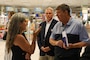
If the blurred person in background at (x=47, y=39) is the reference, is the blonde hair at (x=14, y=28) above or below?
above

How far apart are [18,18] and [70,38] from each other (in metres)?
0.74

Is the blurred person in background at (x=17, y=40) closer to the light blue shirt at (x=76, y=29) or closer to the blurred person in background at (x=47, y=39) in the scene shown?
the light blue shirt at (x=76, y=29)

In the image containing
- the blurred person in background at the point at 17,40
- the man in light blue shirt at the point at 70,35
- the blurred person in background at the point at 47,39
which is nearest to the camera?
the blurred person in background at the point at 17,40

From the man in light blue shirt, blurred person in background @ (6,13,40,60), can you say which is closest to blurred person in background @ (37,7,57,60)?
the man in light blue shirt

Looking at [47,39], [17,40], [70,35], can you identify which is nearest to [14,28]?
[17,40]

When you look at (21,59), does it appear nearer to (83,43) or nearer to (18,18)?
(18,18)

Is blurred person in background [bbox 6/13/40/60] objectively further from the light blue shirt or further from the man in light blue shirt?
the light blue shirt

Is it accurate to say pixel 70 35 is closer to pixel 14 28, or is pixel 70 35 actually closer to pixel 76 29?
pixel 76 29

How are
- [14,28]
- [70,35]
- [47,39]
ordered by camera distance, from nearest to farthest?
1. [14,28]
2. [70,35]
3. [47,39]

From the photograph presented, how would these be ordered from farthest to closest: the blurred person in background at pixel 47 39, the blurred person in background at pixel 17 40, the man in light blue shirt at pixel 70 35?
the blurred person in background at pixel 47 39, the man in light blue shirt at pixel 70 35, the blurred person in background at pixel 17 40

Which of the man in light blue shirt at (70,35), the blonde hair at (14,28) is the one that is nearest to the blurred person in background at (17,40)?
the blonde hair at (14,28)

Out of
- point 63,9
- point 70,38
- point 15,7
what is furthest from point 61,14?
point 15,7

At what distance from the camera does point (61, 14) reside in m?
2.78

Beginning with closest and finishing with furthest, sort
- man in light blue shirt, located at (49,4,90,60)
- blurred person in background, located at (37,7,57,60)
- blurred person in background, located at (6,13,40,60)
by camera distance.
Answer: blurred person in background, located at (6,13,40,60) → man in light blue shirt, located at (49,4,90,60) → blurred person in background, located at (37,7,57,60)
